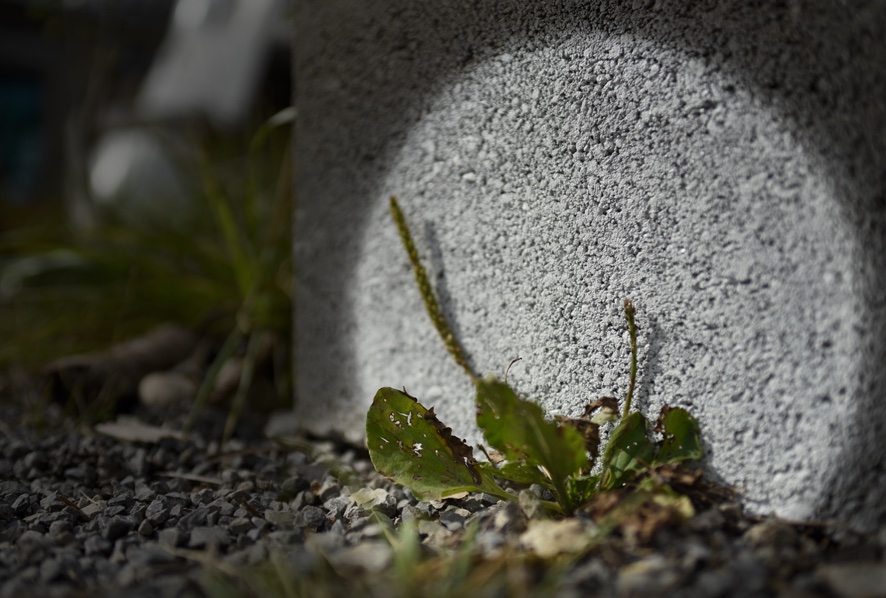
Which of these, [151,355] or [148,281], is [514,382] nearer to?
[151,355]

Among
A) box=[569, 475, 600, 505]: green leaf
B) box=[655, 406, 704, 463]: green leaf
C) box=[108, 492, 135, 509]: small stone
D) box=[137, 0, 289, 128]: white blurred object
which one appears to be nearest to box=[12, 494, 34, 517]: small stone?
box=[108, 492, 135, 509]: small stone

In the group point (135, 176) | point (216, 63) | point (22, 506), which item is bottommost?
point (22, 506)

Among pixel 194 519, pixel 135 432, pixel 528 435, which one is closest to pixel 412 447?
pixel 528 435

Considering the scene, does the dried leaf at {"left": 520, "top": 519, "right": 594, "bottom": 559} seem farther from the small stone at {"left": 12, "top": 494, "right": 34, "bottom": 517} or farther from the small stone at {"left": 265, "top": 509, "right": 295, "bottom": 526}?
the small stone at {"left": 12, "top": 494, "right": 34, "bottom": 517}

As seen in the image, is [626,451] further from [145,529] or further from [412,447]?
[145,529]

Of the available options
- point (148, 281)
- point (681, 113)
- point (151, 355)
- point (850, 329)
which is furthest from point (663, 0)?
point (148, 281)

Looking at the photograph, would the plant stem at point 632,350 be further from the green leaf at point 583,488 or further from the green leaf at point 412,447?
the green leaf at point 412,447
